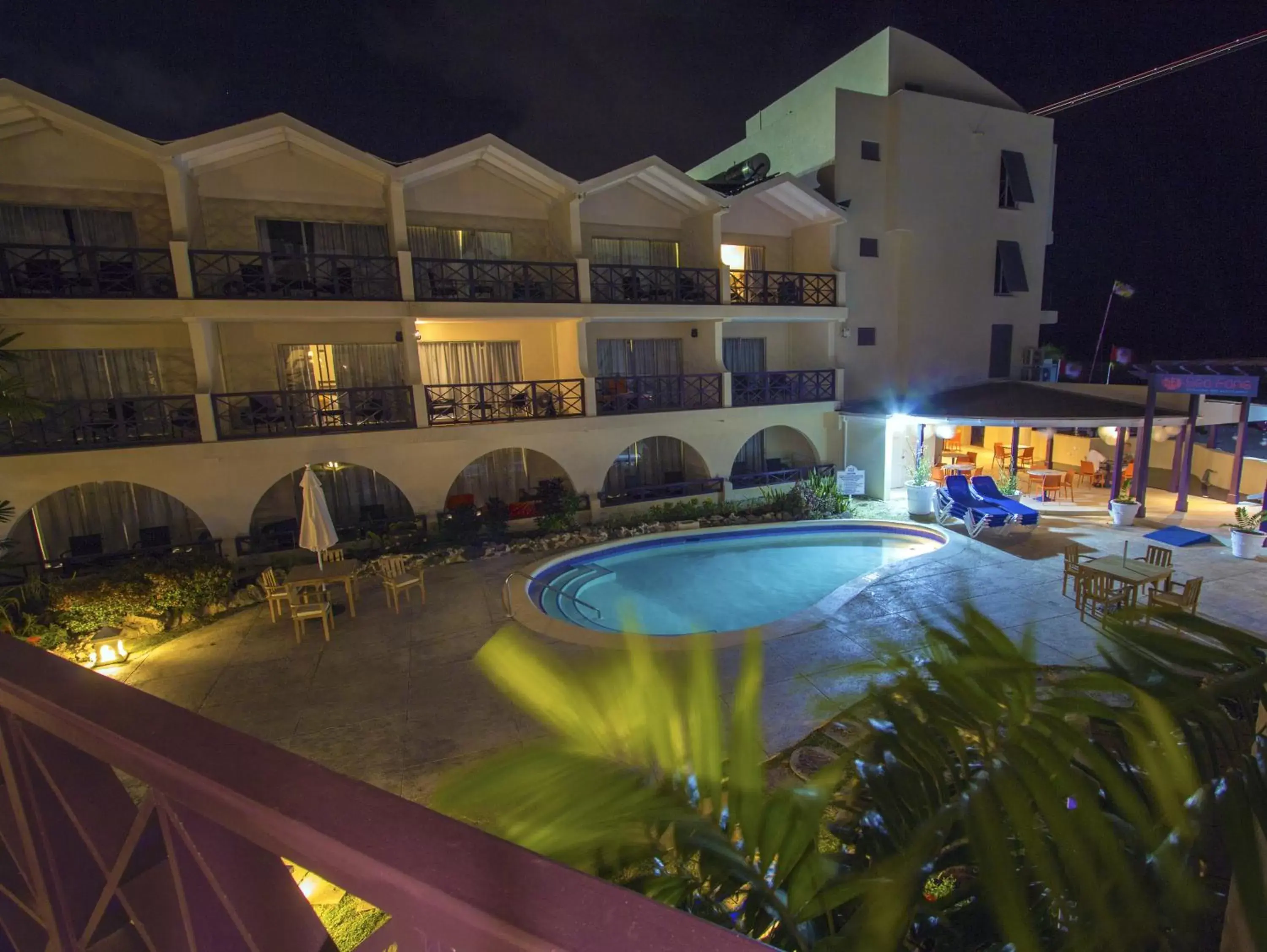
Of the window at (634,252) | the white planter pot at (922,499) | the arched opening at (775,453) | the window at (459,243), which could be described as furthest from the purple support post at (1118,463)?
the window at (459,243)

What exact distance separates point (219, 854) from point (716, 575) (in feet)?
38.5

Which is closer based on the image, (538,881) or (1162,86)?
(538,881)

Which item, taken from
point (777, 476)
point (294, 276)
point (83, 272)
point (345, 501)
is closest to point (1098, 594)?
point (777, 476)

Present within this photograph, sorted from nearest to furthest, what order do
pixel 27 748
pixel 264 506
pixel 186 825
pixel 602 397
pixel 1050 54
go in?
pixel 186 825
pixel 27 748
pixel 264 506
pixel 602 397
pixel 1050 54

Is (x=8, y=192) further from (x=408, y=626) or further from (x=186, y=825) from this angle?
(x=186, y=825)

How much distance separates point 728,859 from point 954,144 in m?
21.1

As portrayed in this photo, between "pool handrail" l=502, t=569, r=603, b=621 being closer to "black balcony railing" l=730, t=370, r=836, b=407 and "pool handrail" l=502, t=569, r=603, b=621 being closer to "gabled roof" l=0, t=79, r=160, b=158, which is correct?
"black balcony railing" l=730, t=370, r=836, b=407

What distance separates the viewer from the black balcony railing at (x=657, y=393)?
15.0 m

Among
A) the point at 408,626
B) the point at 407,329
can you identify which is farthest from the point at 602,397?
the point at 408,626

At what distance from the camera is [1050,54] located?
66.4 feet

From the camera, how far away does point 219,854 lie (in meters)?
1.09

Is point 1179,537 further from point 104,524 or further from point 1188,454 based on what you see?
point 104,524

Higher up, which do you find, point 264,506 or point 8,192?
point 8,192

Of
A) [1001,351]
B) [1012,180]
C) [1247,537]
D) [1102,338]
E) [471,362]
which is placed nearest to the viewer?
[1247,537]
